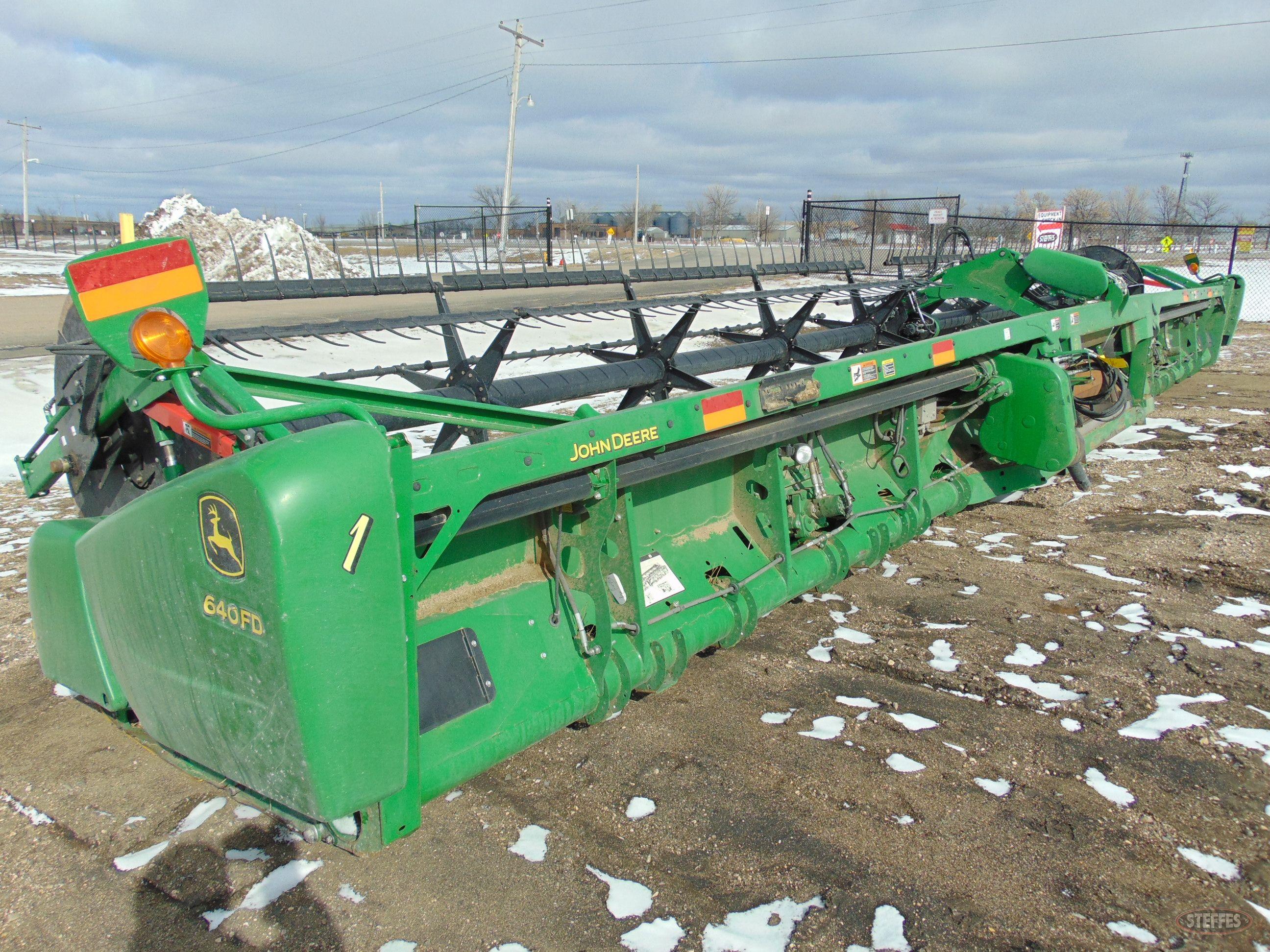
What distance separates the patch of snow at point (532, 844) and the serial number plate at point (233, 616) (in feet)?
3.05

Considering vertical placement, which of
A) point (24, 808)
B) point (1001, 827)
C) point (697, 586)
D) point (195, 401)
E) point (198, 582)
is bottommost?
point (24, 808)

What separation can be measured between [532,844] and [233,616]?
3.24ft

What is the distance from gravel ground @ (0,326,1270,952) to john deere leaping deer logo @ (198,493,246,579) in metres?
0.88

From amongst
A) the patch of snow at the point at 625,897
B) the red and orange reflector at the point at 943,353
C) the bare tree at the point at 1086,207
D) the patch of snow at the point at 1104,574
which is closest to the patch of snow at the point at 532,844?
the patch of snow at the point at 625,897

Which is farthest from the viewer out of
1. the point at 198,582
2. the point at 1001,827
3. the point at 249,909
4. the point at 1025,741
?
the point at 1025,741

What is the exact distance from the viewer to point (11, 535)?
4539mm

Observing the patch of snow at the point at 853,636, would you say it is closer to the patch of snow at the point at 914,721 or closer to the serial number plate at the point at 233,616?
the patch of snow at the point at 914,721

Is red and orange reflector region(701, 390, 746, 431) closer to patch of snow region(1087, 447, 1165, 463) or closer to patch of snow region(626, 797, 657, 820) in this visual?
patch of snow region(626, 797, 657, 820)

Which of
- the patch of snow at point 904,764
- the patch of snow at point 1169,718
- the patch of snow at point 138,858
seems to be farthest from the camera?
the patch of snow at point 1169,718

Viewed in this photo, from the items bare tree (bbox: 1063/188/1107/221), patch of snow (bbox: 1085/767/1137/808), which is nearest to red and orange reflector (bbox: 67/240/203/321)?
patch of snow (bbox: 1085/767/1137/808)

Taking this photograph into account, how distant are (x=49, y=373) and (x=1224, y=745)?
9280 millimetres

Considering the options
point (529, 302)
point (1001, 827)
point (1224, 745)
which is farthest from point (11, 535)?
point (529, 302)

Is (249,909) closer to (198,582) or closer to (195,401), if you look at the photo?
(198,582)

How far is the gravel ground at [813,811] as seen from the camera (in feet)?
6.29
